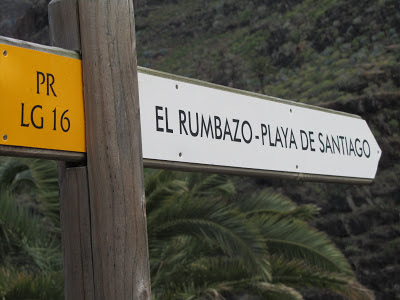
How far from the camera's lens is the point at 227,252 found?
607cm

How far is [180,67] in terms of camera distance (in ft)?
74.1

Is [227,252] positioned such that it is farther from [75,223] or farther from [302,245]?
[75,223]

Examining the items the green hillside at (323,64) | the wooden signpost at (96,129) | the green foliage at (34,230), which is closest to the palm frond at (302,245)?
the green foliage at (34,230)

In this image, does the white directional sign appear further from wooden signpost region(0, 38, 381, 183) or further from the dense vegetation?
the dense vegetation

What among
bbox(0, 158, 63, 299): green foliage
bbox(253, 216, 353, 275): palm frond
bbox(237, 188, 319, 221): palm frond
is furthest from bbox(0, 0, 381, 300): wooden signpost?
bbox(237, 188, 319, 221): palm frond

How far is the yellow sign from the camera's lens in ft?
4.75

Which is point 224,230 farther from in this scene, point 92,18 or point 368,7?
point 368,7

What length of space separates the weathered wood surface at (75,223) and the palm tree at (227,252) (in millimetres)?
3895

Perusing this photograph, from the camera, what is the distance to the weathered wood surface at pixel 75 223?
1.54m

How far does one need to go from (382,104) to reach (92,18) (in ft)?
44.3

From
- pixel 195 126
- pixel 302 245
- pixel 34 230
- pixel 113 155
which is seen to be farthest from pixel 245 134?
pixel 34 230

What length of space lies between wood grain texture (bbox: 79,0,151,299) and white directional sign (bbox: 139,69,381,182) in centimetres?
16

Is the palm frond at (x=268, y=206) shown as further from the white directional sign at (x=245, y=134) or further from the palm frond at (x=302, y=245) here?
the white directional sign at (x=245, y=134)

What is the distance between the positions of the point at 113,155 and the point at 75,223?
0.61 feet
